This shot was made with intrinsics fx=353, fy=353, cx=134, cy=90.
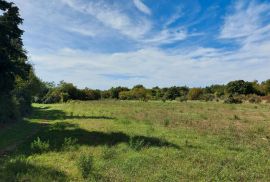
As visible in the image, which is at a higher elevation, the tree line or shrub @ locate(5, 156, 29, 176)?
the tree line

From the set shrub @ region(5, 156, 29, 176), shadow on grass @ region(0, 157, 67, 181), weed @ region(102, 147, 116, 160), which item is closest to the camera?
shadow on grass @ region(0, 157, 67, 181)

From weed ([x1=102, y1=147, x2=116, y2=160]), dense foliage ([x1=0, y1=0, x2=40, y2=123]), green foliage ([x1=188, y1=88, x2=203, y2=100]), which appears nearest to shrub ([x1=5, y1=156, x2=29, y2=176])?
weed ([x1=102, y1=147, x2=116, y2=160])

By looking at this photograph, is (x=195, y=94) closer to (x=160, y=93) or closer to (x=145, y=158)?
(x=160, y=93)

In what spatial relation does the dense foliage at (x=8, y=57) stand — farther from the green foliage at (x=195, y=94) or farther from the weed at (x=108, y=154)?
the green foliage at (x=195, y=94)

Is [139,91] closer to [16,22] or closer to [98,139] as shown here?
[16,22]

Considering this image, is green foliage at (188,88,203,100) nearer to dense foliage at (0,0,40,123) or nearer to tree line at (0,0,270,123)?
tree line at (0,0,270,123)

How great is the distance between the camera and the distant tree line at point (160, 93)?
272 feet

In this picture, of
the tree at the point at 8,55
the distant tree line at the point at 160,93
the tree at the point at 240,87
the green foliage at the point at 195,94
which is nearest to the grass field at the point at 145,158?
the tree at the point at 8,55

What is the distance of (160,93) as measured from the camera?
320 feet

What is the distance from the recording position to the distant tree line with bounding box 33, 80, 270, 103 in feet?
272

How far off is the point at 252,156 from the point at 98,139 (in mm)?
7899

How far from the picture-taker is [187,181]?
9.95 m

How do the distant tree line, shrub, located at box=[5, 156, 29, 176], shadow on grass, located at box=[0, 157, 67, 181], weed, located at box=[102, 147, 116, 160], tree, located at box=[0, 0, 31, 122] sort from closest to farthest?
shadow on grass, located at box=[0, 157, 67, 181] < shrub, located at box=[5, 156, 29, 176] < weed, located at box=[102, 147, 116, 160] < tree, located at box=[0, 0, 31, 122] < the distant tree line

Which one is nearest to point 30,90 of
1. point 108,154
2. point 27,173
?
point 108,154
